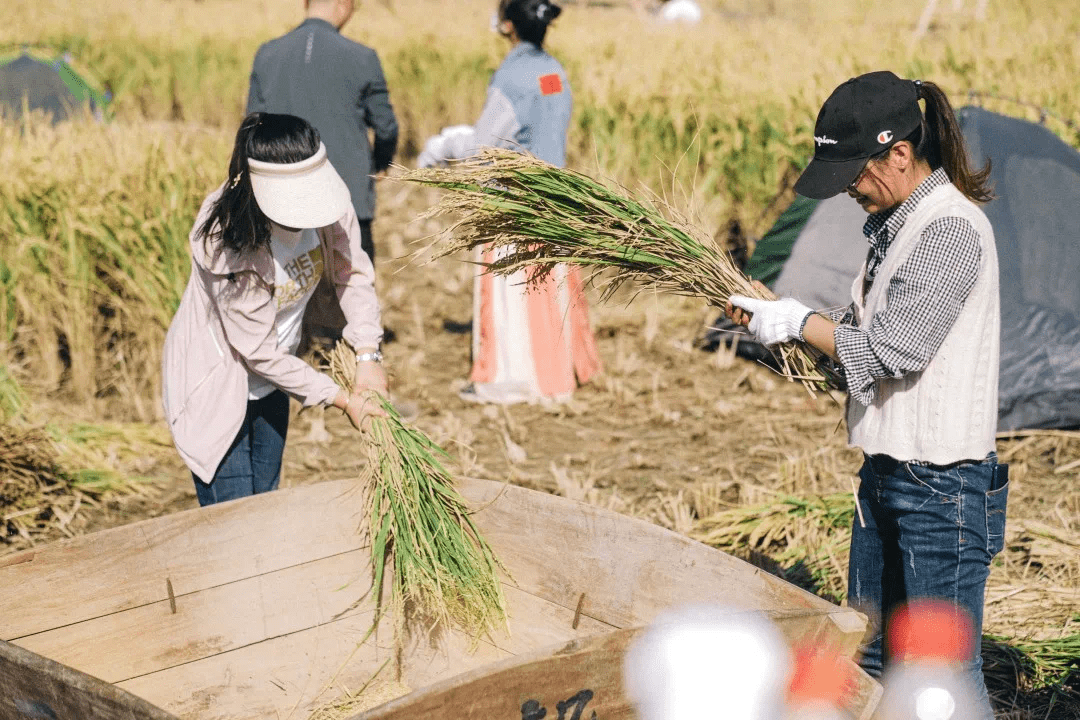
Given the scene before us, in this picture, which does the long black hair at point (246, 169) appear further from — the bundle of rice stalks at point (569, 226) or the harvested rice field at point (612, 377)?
the harvested rice field at point (612, 377)

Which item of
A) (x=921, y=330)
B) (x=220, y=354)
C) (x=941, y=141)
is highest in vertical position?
(x=941, y=141)

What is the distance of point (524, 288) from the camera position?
17.3ft

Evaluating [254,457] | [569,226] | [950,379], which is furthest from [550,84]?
[950,379]

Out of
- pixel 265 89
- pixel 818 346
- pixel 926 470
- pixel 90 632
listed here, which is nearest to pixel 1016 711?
pixel 926 470

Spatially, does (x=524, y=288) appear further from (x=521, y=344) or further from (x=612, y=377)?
(x=612, y=377)

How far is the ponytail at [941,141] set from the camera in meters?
2.26

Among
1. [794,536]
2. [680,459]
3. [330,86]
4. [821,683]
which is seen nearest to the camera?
[821,683]

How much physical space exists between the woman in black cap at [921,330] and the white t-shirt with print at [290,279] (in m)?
1.24

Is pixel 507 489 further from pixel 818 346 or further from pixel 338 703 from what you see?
pixel 818 346

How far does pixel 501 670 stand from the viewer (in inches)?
77.1

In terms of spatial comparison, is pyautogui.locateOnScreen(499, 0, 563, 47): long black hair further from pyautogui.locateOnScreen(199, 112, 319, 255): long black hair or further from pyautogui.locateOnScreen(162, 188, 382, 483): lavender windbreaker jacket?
pyautogui.locateOnScreen(199, 112, 319, 255): long black hair

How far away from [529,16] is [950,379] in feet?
10.9

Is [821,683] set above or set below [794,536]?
above

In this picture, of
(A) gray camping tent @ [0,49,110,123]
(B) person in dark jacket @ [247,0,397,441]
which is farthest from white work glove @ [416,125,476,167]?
(A) gray camping tent @ [0,49,110,123]
